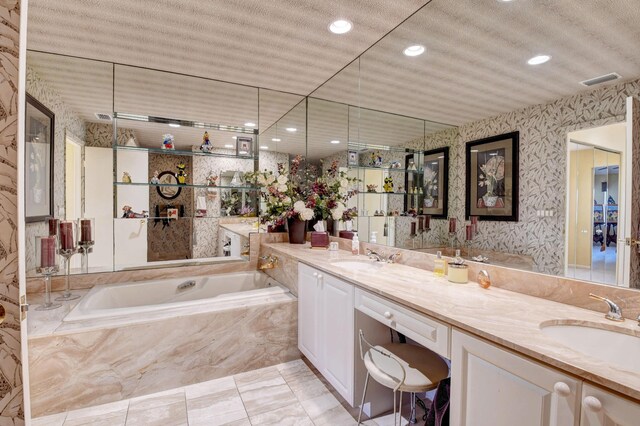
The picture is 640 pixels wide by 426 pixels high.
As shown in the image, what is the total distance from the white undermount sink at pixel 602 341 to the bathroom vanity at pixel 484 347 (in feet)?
0.05

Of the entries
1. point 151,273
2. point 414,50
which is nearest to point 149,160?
point 151,273

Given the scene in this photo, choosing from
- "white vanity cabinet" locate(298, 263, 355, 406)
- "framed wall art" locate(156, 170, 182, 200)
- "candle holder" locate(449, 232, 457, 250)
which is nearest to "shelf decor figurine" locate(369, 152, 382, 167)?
"candle holder" locate(449, 232, 457, 250)

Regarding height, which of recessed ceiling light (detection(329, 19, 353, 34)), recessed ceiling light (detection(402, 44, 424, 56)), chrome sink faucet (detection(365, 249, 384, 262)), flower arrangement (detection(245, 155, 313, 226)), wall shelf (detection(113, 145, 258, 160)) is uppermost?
recessed ceiling light (detection(329, 19, 353, 34))

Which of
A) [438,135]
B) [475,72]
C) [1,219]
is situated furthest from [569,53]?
[1,219]

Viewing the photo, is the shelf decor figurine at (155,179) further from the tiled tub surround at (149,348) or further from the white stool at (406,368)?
the white stool at (406,368)

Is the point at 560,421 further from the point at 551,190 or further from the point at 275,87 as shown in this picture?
the point at 275,87

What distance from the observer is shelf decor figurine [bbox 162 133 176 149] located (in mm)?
2895

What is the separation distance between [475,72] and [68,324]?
293 cm

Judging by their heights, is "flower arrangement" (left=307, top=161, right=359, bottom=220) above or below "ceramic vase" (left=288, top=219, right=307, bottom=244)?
above

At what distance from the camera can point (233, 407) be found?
1.87 meters

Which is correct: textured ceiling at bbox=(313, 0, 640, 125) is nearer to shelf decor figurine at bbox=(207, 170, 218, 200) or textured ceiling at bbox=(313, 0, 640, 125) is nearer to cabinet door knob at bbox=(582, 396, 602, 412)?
cabinet door knob at bbox=(582, 396, 602, 412)

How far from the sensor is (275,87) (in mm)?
3131

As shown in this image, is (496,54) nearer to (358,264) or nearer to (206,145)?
(358,264)

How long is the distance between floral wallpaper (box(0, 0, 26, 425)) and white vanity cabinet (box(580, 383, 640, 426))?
164 centimetres
